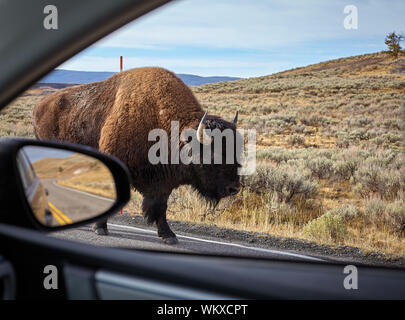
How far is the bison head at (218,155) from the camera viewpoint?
5.76 m

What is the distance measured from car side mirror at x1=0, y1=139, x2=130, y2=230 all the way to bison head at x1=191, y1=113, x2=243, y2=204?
12.4 feet

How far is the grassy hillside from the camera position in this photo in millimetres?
6895

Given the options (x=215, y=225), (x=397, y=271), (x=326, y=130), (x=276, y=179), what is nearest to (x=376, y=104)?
(x=326, y=130)

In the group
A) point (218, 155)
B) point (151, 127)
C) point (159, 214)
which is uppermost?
point (151, 127)

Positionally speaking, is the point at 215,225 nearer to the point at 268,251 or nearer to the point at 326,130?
the point at 268,251

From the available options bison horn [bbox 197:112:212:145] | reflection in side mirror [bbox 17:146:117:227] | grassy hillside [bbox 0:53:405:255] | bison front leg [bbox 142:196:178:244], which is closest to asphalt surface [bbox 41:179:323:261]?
reflection in side mirror [bbox 17:146:117:227]

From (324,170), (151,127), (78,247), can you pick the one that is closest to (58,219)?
Answer: (78,247)

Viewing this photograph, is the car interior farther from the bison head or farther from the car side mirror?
the bison head

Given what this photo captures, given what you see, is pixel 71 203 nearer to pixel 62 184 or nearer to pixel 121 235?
pixel 62 184

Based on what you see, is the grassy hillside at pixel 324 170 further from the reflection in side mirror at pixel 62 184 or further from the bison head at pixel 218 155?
the bison head at pixel 218 155

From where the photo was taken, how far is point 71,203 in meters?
1.78

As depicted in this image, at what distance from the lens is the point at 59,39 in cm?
162

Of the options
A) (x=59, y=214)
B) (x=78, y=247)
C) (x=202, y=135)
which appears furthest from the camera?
(x=202, y=135)

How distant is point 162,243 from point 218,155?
4.47 ft
